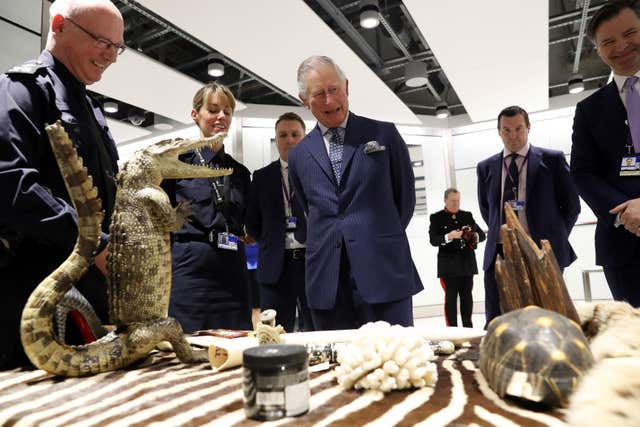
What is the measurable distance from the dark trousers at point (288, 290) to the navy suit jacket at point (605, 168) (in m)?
1.45

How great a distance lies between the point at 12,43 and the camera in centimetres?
243

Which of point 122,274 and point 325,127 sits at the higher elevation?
point 325,127

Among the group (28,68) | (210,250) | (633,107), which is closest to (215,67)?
(210,250)

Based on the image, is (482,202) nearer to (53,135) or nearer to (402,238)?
(402,238)

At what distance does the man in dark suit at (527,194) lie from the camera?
9.56 feet

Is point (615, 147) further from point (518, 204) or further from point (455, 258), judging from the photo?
point (455, 258)

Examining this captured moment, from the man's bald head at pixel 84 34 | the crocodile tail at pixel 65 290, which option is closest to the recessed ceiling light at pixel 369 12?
the man's bald head at pixel 84 34

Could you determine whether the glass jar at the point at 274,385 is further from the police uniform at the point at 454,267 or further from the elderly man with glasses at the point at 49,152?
the police uniform at the point at 454,267

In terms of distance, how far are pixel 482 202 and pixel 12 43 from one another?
3459 mm

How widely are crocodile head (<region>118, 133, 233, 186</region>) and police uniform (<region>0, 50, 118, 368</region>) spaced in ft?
0.57

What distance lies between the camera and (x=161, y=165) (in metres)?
1.21

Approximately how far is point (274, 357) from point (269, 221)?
1.97 meters

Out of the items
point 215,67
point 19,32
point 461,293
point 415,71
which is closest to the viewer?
point 19,32

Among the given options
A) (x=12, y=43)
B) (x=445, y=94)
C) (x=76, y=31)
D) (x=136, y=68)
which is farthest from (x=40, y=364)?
(x=445, y=94)
